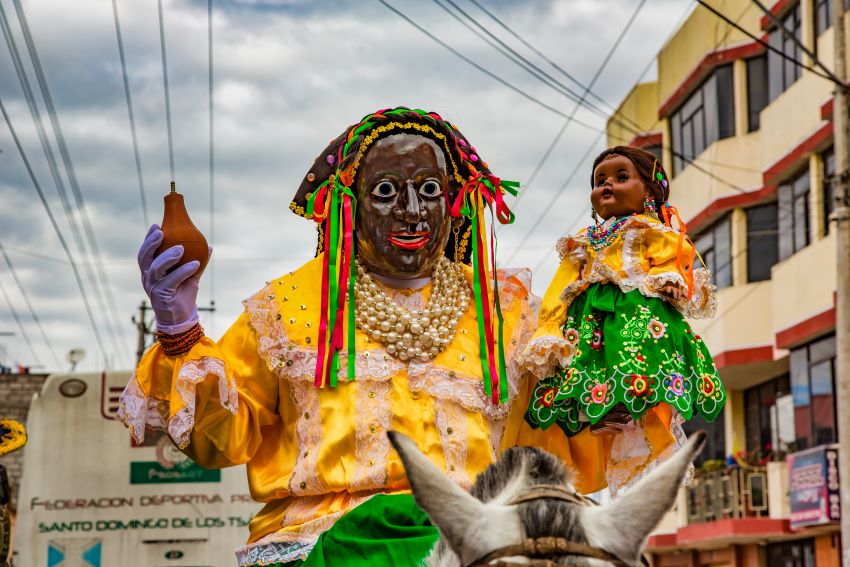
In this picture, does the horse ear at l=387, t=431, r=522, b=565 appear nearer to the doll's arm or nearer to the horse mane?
the horse mane

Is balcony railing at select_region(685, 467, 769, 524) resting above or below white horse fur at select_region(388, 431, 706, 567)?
above

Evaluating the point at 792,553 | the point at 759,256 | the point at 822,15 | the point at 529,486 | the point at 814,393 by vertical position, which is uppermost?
the point at 822,15

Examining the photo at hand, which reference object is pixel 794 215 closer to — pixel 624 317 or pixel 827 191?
pixel 827 191

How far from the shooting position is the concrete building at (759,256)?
841 inches

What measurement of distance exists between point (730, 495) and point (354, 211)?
20.6 m

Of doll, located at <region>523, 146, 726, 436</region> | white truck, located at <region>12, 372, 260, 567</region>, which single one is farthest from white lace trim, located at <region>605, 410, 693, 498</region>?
white truck, located at <region>12, 372, 260, 567</region>

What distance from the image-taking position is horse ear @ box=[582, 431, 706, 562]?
283 cm

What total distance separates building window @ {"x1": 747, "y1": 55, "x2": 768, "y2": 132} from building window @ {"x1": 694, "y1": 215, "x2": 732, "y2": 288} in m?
1.83

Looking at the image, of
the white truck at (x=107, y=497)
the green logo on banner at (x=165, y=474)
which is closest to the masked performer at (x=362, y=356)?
the white truck at (x=107, y=497)

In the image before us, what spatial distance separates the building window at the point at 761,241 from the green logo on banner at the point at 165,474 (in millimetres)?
13999

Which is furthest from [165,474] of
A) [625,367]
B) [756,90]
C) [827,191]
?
[756,90]

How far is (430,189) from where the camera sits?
475 centimetres

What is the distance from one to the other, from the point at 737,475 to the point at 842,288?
360 inches

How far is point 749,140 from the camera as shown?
24938mm
